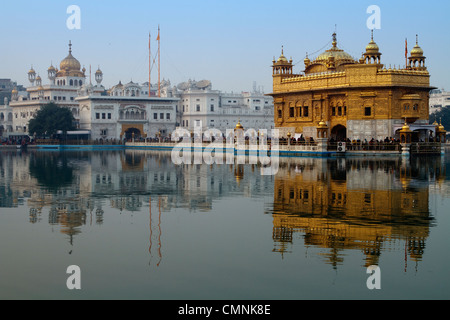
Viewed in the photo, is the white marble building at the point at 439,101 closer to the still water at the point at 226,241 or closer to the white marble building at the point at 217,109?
the white marble building at the point at 217,109

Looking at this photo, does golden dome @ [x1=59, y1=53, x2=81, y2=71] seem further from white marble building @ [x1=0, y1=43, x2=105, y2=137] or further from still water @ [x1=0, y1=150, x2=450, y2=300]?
still water @ [x1=0, y1=150, x2=450, y2=300]

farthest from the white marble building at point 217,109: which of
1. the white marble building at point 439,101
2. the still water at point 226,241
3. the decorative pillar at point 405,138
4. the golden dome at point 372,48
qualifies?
the still water at point 226,241

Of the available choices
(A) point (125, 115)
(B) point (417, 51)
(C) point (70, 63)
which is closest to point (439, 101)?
(A) point (125, 115)

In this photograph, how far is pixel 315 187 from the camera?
2247 centimetres

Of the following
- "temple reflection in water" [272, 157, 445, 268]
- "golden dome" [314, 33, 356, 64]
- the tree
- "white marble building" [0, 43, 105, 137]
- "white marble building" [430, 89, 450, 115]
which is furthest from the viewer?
"white marble building" [430, 89, 450, 115]

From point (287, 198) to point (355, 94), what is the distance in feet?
107

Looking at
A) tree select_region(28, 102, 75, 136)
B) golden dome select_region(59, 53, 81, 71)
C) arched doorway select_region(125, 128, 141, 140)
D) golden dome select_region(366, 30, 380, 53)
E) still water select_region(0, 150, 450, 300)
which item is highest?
golden dome select_region(59, 53, 81, 71)

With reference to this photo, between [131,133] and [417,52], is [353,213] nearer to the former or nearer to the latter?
[417,52]

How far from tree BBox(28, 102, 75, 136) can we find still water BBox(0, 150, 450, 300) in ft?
179

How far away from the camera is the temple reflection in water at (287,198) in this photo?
1265 centimetres

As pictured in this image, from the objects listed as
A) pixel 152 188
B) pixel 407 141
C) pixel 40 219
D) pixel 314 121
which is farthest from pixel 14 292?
pixel 314 121

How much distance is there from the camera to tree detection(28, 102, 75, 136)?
75.7 metres

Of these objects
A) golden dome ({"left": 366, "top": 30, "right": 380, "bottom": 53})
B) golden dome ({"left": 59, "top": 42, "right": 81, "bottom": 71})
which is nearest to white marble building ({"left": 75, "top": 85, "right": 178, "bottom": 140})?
golden dome ({"left": 59, "top": 42, "right": 81, "bottom": 71})

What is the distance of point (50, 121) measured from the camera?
75.8m
